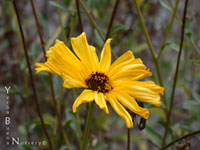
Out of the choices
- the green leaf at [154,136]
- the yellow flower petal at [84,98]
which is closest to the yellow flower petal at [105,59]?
the yellow flower petal at [84,98]

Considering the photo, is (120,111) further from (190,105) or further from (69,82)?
(190,105)

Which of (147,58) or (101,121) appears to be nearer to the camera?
(101,121)

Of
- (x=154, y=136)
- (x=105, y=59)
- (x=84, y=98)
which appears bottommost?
(x=154, y=136)

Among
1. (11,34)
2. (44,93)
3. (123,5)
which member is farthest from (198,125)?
(11,34)

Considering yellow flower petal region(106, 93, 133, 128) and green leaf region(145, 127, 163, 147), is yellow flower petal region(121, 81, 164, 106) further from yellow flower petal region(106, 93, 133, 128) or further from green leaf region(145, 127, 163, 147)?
green leaf region(145, 127, 163, 147)

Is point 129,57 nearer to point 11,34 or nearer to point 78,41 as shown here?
A: point 78,41

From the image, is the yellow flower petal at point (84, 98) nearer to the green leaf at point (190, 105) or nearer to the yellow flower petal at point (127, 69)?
the yellow flower petal at point (127, 69)

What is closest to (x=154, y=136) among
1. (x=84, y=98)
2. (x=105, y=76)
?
(x=105, y=76)
